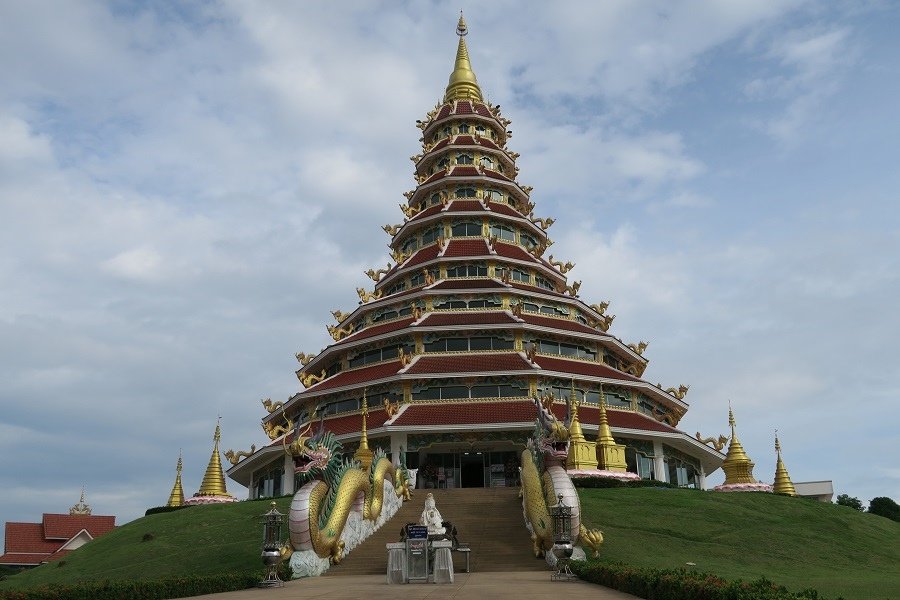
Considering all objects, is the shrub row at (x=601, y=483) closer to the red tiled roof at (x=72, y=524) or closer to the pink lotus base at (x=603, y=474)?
the pink lotus base at (x=603, y=474)

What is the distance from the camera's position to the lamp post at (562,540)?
61.4 feet

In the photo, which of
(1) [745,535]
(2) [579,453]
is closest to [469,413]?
(2) [579,453]

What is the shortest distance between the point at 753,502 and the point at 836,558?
5751 millimetres

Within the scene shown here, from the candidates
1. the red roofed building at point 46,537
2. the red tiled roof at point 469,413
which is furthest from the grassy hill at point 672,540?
the red roofed building at point 46,537

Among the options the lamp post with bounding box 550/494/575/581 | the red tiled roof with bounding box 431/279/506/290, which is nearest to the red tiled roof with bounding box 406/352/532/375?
the red tiled roof with bounding box 431/279/506/290

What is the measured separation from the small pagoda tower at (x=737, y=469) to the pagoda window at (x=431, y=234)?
21.3 meters

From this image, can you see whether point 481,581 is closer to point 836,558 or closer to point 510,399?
point 836,558

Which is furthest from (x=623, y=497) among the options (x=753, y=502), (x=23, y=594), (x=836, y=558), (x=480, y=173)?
(x=480, y=173)

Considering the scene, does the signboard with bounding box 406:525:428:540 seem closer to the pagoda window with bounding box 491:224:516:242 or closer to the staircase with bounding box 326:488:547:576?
the staircase with bounding box 326:488:547:576

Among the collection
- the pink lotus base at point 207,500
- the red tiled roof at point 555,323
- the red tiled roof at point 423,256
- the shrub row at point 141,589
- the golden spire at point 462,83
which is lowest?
the shrub row at point 141,589

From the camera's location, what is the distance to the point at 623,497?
1150 inches

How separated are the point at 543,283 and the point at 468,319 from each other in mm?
9011

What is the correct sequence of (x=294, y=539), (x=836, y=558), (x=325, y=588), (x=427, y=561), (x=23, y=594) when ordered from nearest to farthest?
(x=23, y=594), (x=325, y=588), (x=427, y=561), (x=294, y=539), (x=836, y=558)

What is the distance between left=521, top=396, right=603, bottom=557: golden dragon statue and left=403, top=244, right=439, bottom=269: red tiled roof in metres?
23.9
